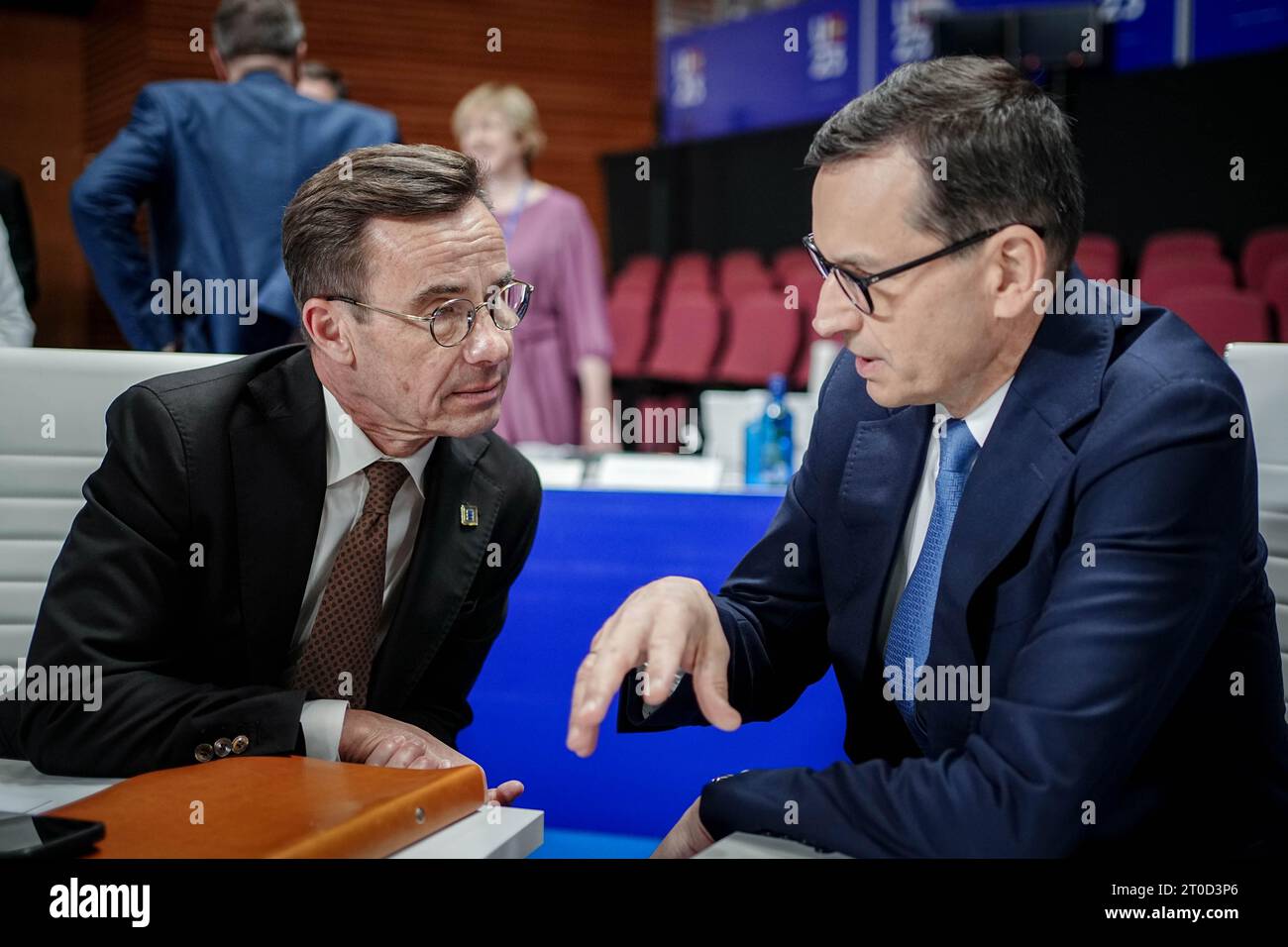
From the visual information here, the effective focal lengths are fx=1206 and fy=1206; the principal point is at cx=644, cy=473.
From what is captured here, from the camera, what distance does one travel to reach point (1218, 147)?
643 centimetres

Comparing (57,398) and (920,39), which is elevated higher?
(920,39)

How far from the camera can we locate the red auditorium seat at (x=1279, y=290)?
17.3 ft

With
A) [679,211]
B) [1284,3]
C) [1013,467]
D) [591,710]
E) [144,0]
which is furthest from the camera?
[679,211]

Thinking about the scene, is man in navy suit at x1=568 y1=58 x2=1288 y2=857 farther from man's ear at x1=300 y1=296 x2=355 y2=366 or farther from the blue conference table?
the blue conference table

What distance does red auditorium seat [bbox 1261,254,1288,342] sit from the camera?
5285mm

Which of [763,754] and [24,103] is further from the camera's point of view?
[24,103]

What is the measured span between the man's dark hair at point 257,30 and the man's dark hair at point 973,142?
1.81 metres

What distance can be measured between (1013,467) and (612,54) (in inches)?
312

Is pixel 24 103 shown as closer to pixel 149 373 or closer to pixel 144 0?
pixel 144 0

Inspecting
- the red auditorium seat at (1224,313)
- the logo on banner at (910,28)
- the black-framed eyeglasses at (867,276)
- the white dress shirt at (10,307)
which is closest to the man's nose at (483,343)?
the black-framed eyeglasses at (867,276)

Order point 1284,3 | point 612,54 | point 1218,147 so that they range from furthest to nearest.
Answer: point 612,54 → point 1284,3 → point 1218,147

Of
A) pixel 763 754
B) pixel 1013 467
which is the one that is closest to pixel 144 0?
pixel 763 754

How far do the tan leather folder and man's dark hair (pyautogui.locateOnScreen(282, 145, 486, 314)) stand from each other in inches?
25.9

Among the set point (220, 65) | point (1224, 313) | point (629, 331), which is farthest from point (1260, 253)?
point (220, 65)
